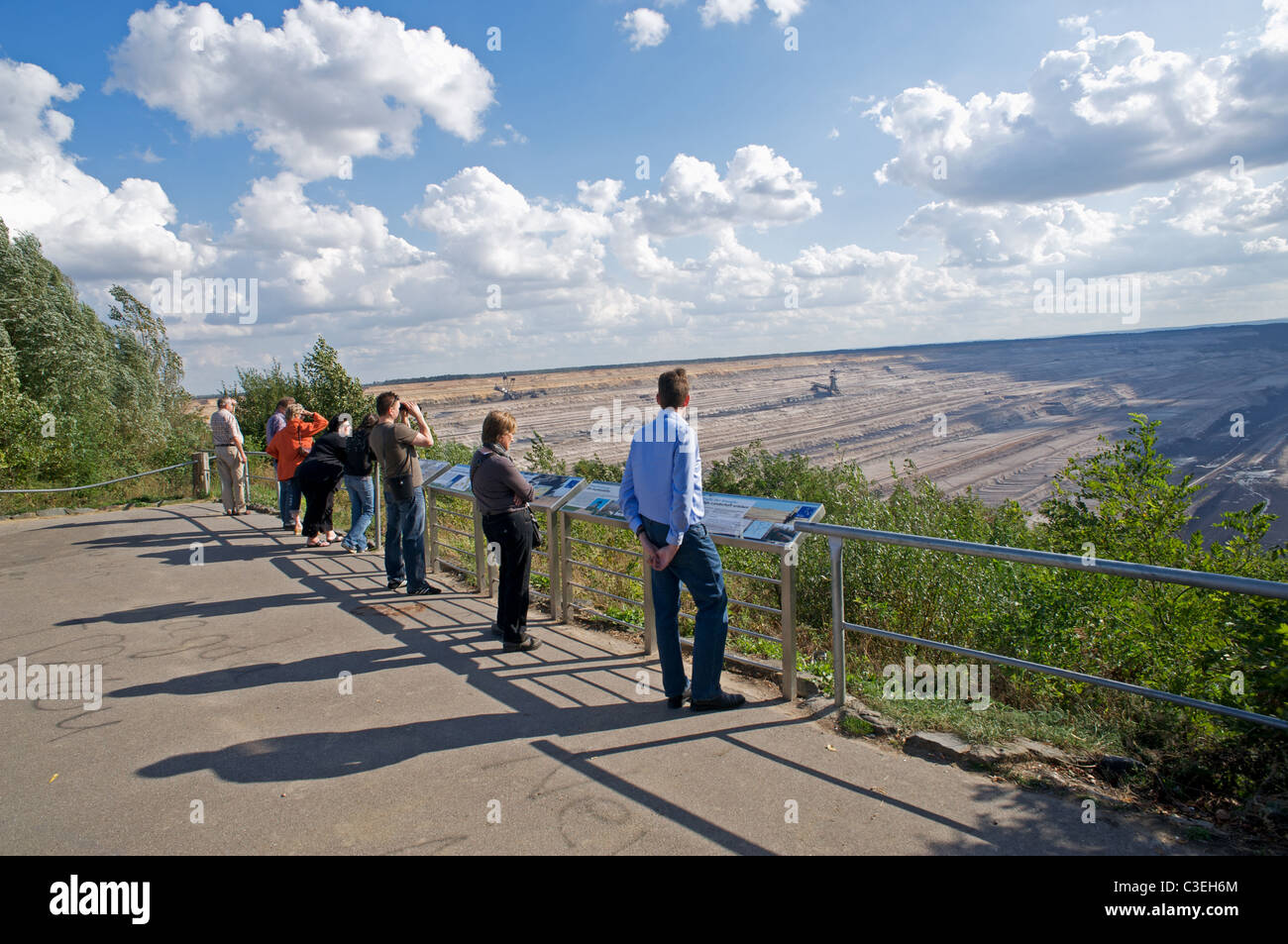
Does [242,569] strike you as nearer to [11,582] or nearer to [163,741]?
[11,582]

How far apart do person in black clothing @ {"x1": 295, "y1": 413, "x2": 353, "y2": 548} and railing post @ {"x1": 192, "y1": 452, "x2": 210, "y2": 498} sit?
24.5 feet

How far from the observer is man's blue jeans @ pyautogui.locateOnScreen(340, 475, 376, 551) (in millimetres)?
9586

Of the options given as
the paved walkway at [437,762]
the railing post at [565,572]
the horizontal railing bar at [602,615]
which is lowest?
the paved walkway at [437,762]

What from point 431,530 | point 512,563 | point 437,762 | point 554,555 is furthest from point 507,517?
point 431,530

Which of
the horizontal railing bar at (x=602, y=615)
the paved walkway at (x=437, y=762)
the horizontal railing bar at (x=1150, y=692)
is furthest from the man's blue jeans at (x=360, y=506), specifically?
the horizontal railing bar at (x=1150, y=692)

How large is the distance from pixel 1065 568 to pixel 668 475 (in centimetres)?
218

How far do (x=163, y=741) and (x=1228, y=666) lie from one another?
20.5 feet

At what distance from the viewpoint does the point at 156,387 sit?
2730 cm

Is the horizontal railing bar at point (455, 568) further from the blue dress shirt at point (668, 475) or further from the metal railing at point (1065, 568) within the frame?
the metal railing at point (1065, 568)

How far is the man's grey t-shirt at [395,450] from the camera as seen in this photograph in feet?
24.5

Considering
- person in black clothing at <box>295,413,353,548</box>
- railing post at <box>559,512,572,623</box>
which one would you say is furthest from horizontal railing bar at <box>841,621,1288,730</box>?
person in black clothing at <box>295,413,353,548</box>

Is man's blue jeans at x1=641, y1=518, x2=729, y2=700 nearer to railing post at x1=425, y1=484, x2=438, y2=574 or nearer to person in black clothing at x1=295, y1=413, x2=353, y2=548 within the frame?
railing post at x1=425, y1=484, x2=438, y2=574

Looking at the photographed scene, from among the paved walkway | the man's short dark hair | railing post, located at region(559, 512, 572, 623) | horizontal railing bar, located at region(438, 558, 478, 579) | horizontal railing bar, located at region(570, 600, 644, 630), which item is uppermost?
the man's short dark hair

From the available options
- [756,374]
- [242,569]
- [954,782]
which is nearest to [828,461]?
[242,569]
